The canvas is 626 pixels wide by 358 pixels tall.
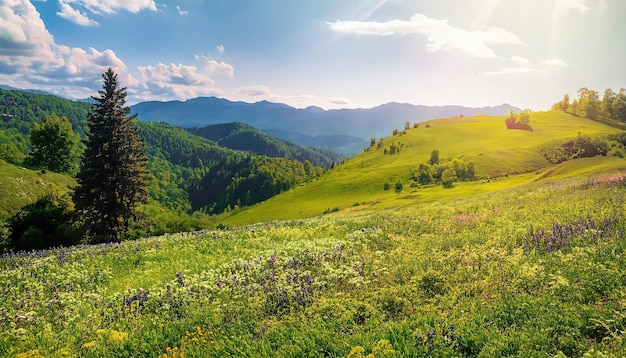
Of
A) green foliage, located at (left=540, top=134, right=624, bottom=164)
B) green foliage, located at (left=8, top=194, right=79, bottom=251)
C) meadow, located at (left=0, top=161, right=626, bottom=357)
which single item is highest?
green foliage, located at (left=540, top=134, right=624, bottom=164)

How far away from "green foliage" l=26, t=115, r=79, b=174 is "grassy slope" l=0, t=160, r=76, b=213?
53.5 feet

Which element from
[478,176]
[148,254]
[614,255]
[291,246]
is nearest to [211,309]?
[291,246]

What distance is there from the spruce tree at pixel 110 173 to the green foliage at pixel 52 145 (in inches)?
2570

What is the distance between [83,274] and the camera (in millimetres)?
13219

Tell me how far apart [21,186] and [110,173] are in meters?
40.1

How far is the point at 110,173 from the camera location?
37000 millimetres

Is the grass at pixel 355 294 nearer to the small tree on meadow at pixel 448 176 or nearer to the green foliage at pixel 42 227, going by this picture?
the green foliage at pixel 42 227

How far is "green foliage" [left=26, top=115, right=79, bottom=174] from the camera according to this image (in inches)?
3501

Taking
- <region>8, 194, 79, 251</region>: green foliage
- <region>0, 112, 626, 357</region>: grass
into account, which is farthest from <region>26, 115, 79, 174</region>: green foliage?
<region>0, 112, 626, 357</region>: grass

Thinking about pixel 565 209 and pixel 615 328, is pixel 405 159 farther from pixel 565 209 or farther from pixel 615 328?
pixel 615 328

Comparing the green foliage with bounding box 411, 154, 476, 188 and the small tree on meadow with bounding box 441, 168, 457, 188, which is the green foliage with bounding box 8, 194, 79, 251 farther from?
the small tree on meadow with bounding box 441, 168, 457, 188

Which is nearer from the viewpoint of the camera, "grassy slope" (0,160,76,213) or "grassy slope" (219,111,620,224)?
"grassy slope" (0,160,76,213)

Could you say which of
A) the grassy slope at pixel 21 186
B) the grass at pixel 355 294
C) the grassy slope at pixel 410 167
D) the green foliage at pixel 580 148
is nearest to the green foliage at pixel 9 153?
the grassy slope at pixel 21 186

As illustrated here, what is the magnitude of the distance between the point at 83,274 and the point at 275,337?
31.0 ft
